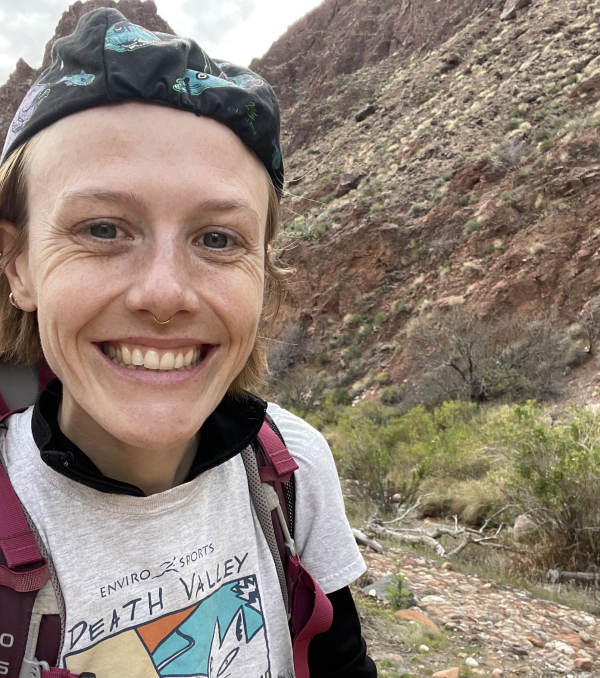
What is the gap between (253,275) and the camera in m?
1.17

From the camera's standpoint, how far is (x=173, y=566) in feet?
3.69

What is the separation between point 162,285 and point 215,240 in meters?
0.20

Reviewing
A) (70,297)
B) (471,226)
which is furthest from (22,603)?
(471,226)

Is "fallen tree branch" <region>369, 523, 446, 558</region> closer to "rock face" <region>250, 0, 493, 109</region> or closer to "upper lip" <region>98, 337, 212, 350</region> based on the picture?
"upper lip" <region>98, 337, 212, 350</region>

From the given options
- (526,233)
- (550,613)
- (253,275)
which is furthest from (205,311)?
(526,233)

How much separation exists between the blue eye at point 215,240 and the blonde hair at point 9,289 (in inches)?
9.1

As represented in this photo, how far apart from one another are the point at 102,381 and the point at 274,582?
678 millimetres

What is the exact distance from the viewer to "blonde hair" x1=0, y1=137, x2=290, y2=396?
1133 mm

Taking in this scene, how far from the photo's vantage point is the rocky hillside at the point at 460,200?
46.2ft

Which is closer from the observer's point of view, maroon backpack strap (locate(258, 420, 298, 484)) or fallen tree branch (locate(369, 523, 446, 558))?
maroon backpack strap (locate(258, 420, 298, 484))

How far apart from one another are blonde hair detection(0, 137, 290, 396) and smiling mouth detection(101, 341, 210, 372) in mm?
348

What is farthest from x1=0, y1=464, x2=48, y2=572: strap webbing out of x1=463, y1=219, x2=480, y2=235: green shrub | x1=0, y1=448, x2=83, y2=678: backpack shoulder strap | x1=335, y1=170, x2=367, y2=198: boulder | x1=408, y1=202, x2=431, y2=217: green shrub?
x1=335, y1=170, x2=367, y2=198: boulder

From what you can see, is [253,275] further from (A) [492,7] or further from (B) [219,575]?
(A) [492,7]

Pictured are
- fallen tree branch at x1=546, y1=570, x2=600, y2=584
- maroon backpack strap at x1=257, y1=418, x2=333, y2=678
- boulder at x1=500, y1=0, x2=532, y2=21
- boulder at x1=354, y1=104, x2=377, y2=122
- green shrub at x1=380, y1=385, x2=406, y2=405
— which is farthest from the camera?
boulder at x1=354, y1=104, x2=377, y2=122
